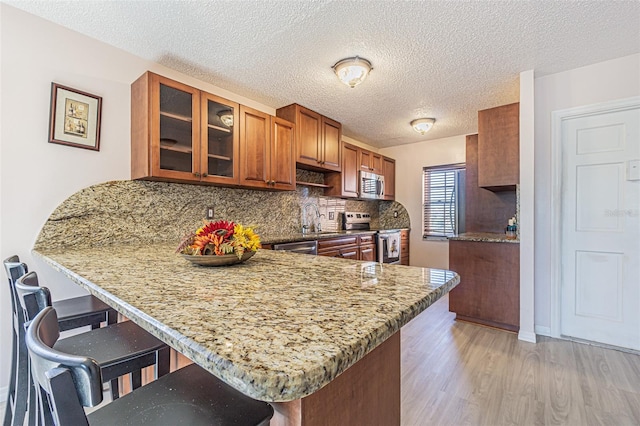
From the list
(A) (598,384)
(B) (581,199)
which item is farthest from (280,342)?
(B) (581,199)

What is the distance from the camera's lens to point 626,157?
7.71 ft

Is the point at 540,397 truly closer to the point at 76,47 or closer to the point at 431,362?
the point at 431,362

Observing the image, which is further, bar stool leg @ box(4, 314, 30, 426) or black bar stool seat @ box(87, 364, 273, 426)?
bar stool leg @ box(4, 314, 30, 426)

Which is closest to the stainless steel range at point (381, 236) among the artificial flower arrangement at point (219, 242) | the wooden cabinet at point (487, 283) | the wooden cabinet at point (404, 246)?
the wooden cabinet at point (404, 246)

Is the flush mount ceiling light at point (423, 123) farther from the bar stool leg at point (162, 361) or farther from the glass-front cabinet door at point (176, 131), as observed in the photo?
the bar stool leg at point (162, 361)

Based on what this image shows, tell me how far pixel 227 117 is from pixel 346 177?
2018 millimetres

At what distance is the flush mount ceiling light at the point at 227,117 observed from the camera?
8.64 feet

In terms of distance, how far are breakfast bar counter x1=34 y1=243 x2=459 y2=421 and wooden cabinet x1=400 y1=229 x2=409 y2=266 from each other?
387 cm

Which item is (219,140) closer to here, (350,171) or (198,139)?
(198,139)

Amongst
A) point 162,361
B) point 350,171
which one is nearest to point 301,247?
point 350,171

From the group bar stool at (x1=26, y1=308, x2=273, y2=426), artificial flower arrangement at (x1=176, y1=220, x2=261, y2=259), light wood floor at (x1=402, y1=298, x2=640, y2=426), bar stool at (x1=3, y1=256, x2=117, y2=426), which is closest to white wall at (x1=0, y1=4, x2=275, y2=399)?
bar stool at (x1=3, y1=256, x2=117, y2=426)

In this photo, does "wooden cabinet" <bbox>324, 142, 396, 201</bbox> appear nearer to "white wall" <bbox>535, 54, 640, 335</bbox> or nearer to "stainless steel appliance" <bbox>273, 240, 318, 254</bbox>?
"stainless steel appliance" <bbox>273, 240, 318, 254</bbox>

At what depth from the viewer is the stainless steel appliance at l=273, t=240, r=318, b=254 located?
284 centimetres

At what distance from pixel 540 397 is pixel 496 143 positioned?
2.26 metres
